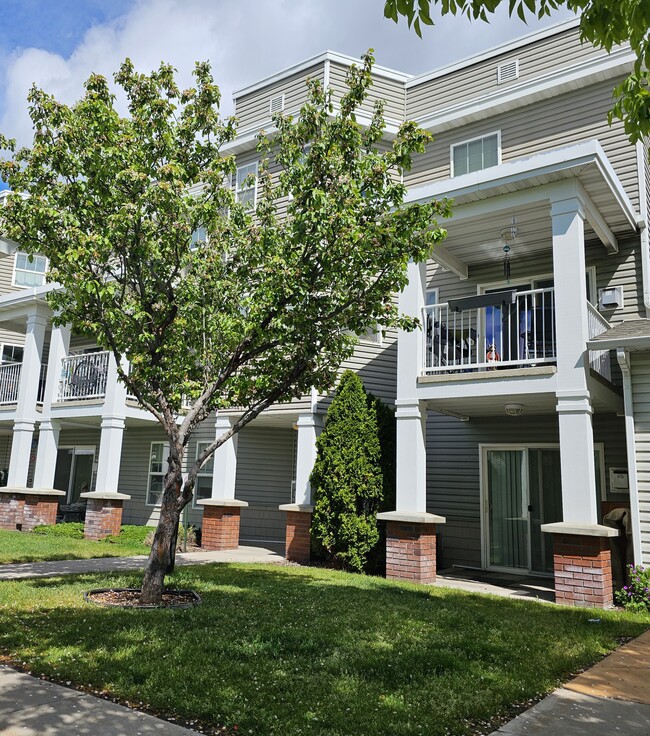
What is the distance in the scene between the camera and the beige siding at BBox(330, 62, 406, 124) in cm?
1708

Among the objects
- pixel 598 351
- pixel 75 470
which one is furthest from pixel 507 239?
pixel 75 470

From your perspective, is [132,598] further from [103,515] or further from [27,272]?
[27,272]

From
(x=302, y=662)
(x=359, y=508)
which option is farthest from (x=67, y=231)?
(x=359, y=508)

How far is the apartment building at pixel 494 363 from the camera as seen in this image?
32.5 feet

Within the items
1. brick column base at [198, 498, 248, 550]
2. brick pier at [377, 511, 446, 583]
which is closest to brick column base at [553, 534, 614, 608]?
brick pier at [377, 511, 446, 583]

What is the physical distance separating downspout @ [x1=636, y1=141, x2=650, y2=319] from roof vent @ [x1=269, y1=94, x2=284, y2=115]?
32.3 ft

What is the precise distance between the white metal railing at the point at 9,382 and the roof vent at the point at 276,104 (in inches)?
426

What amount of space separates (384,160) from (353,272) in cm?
148

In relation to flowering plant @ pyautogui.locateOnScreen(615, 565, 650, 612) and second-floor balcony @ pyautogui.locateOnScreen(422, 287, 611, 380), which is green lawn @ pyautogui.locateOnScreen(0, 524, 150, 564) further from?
flowering plant @ pyautogui.locateOnScreen(615, 565, 650, 612)

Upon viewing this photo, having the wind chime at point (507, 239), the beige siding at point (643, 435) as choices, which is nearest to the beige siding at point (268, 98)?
the wind chime at point (507, 239)

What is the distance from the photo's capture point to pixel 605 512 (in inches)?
431

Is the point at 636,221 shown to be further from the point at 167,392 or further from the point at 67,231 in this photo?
the point at 67,231

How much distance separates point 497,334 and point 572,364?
345 centimetres

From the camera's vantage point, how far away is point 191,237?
8.51 m
